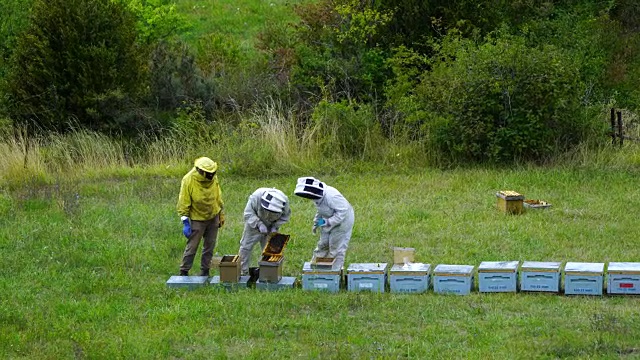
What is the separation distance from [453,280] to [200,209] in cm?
345

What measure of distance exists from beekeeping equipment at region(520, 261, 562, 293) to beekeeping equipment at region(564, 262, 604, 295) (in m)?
0.13

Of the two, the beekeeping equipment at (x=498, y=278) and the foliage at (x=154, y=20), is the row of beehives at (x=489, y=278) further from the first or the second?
the foliage at (x=154, y=20)

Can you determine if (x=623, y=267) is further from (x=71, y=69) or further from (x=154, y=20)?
(x=154, y=20)

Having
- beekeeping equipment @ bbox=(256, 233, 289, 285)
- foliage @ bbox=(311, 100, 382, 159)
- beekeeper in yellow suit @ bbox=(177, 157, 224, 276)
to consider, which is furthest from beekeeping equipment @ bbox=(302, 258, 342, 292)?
foliage @ bbox=(311, 100, 382, 159)

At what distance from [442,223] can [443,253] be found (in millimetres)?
1905

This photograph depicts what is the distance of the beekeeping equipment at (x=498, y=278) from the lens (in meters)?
12.3

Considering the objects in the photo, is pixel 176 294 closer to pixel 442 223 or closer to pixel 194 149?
pixel 442 223

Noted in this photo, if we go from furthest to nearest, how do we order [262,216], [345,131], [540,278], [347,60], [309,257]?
[347,60], [345,131], [309,257], [262,216], [540,278]

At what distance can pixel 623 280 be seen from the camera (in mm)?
12016

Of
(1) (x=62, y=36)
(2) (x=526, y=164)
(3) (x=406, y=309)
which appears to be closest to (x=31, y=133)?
(1) (x=62, y=36)

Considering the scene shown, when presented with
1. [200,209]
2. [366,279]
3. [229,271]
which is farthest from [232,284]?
[366,279]

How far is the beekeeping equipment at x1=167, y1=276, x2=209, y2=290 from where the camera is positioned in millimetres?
12836

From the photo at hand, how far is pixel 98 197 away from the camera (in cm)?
1934

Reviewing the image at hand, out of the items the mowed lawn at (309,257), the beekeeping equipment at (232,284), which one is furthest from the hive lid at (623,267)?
the beekeeping equipment at (232,284)
